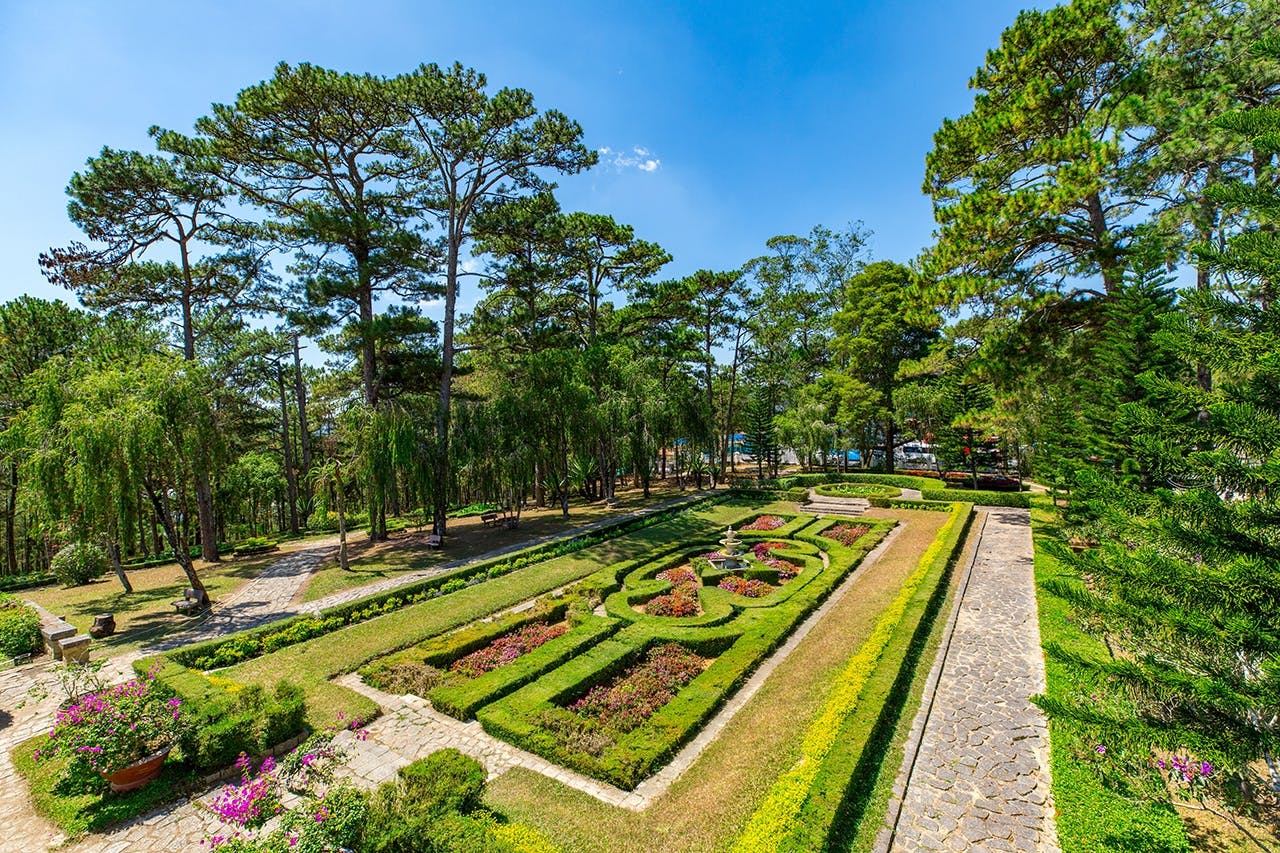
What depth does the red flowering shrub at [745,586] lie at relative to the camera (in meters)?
14.0

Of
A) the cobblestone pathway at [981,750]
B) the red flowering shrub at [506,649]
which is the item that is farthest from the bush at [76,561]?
the cobblestone pathway at [981,750]

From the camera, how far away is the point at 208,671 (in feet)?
34.6

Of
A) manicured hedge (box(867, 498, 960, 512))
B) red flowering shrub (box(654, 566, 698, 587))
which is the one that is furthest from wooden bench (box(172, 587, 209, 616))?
manicured hedge (box(867, 498, 960, 512))

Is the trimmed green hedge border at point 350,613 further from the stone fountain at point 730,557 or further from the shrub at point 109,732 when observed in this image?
the stone fountain at point 730,557

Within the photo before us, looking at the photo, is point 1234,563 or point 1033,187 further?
point 1033,187

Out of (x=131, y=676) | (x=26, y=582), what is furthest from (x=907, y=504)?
(x=26, y=582)

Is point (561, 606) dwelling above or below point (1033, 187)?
below

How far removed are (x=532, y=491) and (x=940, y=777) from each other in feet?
104

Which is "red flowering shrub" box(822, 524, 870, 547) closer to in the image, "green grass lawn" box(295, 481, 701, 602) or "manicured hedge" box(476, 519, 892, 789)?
"manicured hedge" box(476, 519, 892, 789)

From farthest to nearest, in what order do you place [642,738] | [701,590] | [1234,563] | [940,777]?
[701,590] → [642,738] → [940,777] → [1234,563]

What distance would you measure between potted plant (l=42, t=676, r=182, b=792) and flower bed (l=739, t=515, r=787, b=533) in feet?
61.3

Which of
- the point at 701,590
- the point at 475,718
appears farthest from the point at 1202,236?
the point at 475,718

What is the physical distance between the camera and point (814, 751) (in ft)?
22.7

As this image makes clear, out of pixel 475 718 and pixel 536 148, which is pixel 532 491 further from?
pixel 475 718
